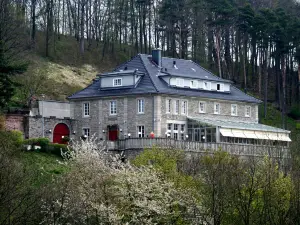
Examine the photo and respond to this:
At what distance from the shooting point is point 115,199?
171 ft

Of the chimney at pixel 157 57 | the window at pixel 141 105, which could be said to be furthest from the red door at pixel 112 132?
the chimney at pixel 157 57

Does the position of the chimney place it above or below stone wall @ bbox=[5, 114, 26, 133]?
above

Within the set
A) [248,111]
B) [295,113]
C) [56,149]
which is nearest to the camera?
[56,149]

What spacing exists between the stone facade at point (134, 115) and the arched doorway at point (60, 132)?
1201mm

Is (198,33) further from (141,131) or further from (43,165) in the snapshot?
(43,165)

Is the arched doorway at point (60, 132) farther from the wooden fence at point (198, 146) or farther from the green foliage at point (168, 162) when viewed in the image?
the green foliage at point (168, 162)

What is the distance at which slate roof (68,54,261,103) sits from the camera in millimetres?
75688

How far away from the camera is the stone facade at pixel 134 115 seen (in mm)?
74312

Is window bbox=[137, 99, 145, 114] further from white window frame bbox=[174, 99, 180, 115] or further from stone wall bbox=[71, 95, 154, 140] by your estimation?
white window frame bbox=[174, 99, 180, 115]

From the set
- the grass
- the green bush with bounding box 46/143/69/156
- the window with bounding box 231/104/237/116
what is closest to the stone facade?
the window with bounding box 231/104/237/116

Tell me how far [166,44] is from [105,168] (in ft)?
193

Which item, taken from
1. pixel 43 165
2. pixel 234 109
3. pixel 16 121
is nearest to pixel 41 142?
pixel 43 165

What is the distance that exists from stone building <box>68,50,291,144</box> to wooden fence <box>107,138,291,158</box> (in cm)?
374

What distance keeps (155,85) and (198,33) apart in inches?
1441
